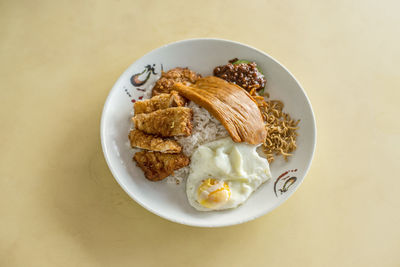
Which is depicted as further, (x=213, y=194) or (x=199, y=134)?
(x=199, y=134)

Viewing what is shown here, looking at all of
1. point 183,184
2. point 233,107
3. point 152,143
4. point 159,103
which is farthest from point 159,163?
point 233,107

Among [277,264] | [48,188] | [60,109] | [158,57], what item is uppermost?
[158,57]

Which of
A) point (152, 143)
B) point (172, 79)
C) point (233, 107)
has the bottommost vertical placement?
point (152, 143)

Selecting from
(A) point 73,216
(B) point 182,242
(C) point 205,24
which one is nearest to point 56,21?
(C) point 205,24

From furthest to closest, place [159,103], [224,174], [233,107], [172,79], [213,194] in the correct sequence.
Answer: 1. [172,79]
2. [159,103]
3. [233,107]
4. [224,174]
5. [213,194]

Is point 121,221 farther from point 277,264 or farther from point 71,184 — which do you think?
point 277,264

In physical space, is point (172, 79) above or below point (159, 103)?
above

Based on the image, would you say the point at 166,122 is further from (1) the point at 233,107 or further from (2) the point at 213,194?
(2) the point at 213,194

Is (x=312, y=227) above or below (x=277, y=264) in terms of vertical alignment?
above
